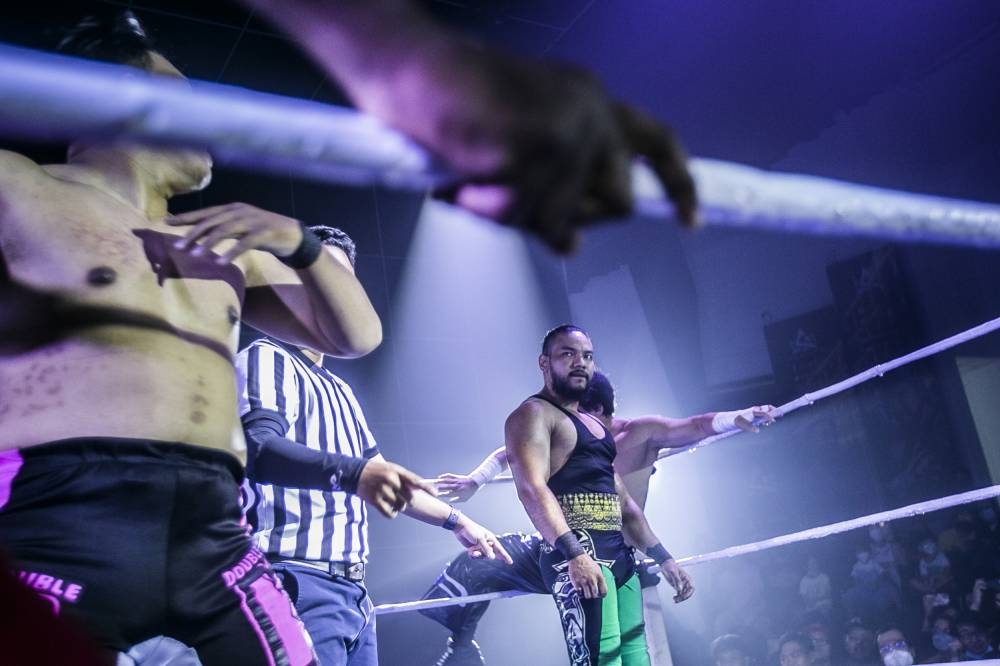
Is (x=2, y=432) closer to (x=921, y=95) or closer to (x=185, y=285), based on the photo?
(x=185, y=285)

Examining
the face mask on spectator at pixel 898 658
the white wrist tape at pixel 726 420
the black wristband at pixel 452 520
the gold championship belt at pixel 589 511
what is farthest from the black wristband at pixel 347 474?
the face mask on spectator at pixel 898 658

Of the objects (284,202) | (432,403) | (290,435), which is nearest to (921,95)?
(432,403)

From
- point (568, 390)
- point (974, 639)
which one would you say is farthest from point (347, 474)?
point (974, 639)

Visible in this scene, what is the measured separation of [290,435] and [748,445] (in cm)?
811

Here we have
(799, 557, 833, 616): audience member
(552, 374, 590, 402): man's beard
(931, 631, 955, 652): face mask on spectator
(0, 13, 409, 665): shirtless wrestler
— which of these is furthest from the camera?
(799, 557, 833, 616): audience member

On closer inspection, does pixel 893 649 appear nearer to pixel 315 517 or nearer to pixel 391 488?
pixel 315 517

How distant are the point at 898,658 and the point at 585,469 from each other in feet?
12.8

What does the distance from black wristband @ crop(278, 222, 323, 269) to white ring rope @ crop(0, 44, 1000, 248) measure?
0.50 metres

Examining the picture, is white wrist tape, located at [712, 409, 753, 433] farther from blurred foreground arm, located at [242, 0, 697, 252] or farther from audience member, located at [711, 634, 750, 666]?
audience member, located at [711, 634, 750, 666]

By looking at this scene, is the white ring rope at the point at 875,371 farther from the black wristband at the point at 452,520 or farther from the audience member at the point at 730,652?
the audience member at the point at 730,652

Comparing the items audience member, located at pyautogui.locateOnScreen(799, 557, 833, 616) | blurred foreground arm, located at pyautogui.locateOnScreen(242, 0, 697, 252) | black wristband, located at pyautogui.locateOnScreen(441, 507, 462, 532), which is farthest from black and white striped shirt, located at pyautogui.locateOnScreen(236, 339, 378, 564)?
audience member, located at pyautogui.locateOnScreen(799, 557, 833, 616)

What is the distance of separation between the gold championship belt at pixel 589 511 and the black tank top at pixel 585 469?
0.07 feet

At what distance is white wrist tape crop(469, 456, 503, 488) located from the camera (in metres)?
2.91

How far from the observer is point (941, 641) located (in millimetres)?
5309
